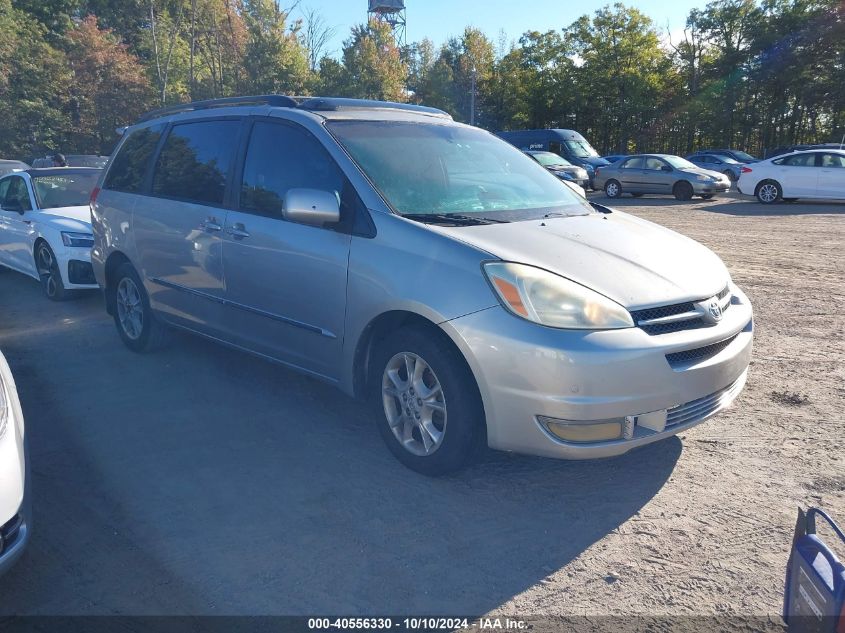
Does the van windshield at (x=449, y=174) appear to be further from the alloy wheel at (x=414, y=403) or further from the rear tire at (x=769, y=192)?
the rear tire at (x=769, y=192)

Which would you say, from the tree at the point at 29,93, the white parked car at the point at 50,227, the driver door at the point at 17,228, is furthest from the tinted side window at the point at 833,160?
the tree at the point at 29,93

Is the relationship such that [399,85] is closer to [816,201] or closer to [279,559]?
[816,201]

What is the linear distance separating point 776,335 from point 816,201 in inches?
618

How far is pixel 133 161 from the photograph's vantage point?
19.3 feet

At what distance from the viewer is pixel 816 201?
19.5 metres

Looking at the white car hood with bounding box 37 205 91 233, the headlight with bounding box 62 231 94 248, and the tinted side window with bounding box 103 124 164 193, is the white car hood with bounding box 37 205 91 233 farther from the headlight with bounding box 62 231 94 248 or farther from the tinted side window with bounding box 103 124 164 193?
the tinted side window with bounding box 103 124 164 193

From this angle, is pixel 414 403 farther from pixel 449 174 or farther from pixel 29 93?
pixel 29 93

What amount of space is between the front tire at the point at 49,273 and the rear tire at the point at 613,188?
1845 cm

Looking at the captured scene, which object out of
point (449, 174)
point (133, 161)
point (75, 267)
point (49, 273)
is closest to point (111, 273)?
point (133, 161)

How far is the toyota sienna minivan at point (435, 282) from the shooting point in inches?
127

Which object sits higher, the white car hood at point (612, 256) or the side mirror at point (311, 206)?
the side mirror at point (311, 206)

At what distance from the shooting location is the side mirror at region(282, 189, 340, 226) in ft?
12.5

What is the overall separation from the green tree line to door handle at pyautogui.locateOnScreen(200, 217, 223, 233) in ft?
108

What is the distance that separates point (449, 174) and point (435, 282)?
1.18 m
